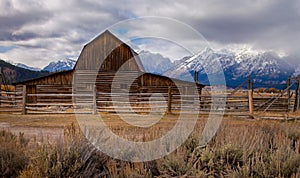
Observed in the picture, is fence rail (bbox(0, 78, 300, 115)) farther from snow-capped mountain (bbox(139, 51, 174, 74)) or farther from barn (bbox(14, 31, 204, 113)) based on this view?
snow-capped mountain (bbox(139, 51, 174, 74))

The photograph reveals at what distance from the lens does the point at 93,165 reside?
412 centimetres

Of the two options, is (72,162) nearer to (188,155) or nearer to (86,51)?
(188,155)

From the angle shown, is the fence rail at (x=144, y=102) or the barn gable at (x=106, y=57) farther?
the barn gable at (x=106, y=57)

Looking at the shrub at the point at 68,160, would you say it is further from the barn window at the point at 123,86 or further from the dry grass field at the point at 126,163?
the barn window at the point at 123,86

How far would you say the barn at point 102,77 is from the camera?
23.4 metres

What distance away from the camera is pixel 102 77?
76.9 feet

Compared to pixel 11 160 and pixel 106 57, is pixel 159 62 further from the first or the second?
pixel 106 57

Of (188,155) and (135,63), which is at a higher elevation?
(135,63)

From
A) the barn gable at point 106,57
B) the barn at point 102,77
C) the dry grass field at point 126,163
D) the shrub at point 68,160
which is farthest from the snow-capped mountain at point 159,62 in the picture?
the barn gable at point 106,57

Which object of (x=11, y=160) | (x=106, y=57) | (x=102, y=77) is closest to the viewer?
(x=11, y=160)

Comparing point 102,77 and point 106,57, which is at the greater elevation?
point 106,57

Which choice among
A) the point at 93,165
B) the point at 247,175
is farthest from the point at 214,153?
the point at 93,165

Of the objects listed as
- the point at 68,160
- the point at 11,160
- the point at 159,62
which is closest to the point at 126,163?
the point at 68,160

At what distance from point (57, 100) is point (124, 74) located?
6114 mm
